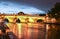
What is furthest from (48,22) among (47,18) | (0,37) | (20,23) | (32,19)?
(0,37)

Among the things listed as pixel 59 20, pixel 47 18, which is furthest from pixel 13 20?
pixel 59 20

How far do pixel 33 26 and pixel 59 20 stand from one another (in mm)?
2317

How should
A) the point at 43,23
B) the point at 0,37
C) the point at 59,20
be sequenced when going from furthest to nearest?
the point at 43,23 → the point at 59,20 → the point at 0,37

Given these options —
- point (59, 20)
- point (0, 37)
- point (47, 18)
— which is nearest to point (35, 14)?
point (47, 18)

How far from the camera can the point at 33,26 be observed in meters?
14.2

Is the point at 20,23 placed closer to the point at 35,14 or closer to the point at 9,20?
the point at 9,20

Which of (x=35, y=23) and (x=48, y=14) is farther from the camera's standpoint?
(x=35, y=23)

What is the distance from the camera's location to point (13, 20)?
14.3m

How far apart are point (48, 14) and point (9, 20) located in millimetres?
3097

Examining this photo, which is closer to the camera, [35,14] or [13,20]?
[35,14]

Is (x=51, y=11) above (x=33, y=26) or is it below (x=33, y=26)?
above

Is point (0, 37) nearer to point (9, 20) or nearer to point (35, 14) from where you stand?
point (35, 14)

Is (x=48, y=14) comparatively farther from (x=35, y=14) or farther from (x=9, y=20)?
(x=9, y=20)

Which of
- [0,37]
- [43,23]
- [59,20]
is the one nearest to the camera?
[0,37]
